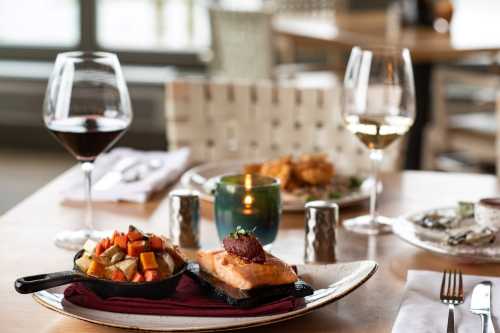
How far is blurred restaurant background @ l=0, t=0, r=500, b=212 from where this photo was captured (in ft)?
12.5

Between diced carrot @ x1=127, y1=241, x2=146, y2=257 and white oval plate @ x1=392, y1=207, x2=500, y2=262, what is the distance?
0.43m

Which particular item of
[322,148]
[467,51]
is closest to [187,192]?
[322,148]

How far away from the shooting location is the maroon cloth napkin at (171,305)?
922 mm

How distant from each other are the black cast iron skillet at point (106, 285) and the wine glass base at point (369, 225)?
0.45 meters

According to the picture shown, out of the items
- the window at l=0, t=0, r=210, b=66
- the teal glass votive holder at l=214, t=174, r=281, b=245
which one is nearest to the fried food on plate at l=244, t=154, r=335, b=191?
the teal glass votive holder at l=214, t=174, r=281, b=245

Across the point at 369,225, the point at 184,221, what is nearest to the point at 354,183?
the point at 369,225

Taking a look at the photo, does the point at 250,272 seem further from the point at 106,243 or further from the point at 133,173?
the point at 133,173

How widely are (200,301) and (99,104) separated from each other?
408mm

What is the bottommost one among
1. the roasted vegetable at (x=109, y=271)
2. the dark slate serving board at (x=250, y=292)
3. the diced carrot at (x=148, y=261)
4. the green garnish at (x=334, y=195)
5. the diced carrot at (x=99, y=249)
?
the dark slate serving board at (x=250, y=292)

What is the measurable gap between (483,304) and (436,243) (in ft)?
0.77

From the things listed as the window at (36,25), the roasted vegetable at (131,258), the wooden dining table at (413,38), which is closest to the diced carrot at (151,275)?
the roasted vegetable at (131,258)

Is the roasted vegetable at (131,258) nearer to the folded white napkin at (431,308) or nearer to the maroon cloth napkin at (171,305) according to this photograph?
the maroon cloth napkin at (171,305)

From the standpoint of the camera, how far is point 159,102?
5.36m

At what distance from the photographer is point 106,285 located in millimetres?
932
